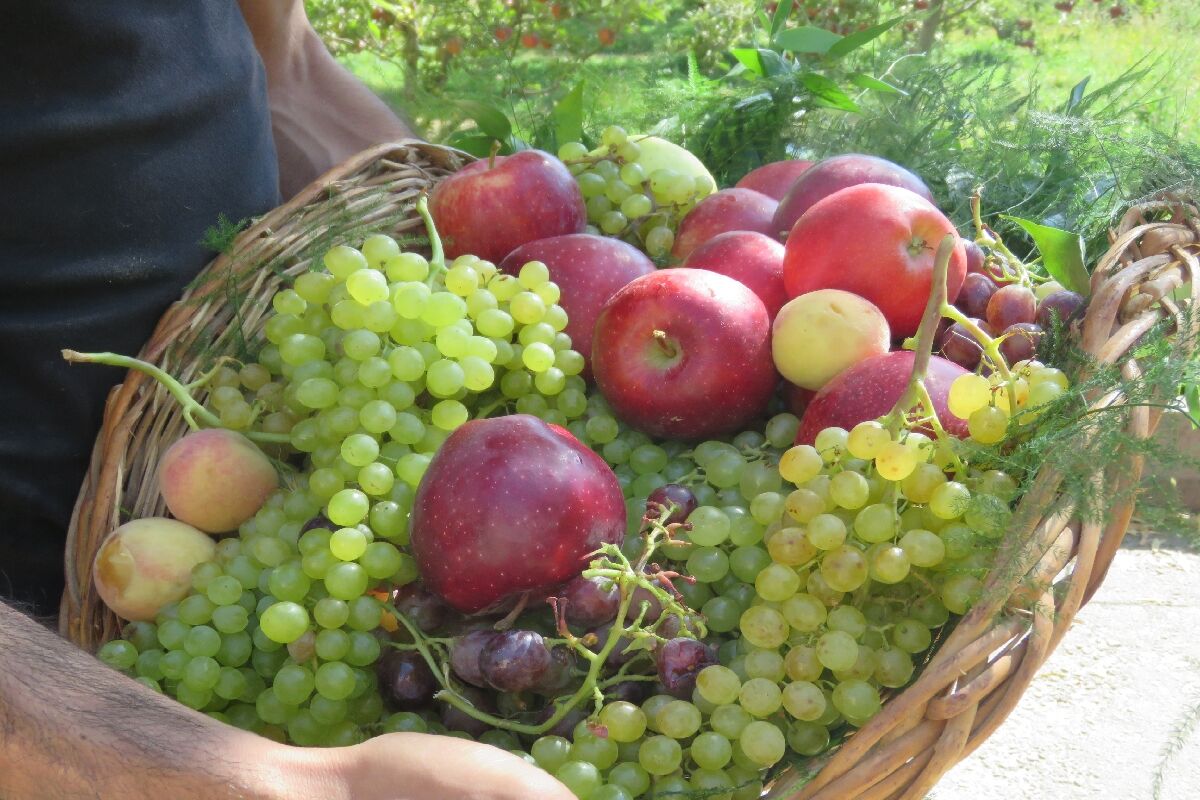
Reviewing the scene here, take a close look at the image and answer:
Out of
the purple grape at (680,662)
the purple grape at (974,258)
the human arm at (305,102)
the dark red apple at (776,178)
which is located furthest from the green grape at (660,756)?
the human arm at (305,102)

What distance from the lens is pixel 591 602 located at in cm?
88

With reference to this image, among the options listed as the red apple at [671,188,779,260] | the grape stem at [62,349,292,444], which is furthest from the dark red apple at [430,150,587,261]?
the grape stem at [62,349,292,444]

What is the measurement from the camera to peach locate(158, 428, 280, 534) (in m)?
1.04

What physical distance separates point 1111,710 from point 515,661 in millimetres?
1689

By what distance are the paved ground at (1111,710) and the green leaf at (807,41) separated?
1166mm

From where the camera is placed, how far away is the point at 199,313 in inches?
46.6

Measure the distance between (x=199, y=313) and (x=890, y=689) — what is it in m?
0.85

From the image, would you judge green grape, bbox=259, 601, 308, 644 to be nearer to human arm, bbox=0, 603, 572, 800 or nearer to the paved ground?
human arm, bbox=0, 603, 572, 800

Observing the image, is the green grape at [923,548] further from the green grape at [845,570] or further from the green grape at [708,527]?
the green grape at [708,527]

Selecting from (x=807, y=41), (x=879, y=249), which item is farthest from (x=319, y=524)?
(x=807, y=41)

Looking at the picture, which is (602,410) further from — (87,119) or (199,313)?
(87,119)

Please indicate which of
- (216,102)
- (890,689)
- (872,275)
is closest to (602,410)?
(872,275)

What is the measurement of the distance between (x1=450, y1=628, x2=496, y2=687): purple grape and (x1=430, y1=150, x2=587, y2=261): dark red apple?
64cm

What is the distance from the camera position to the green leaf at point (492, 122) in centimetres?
164
